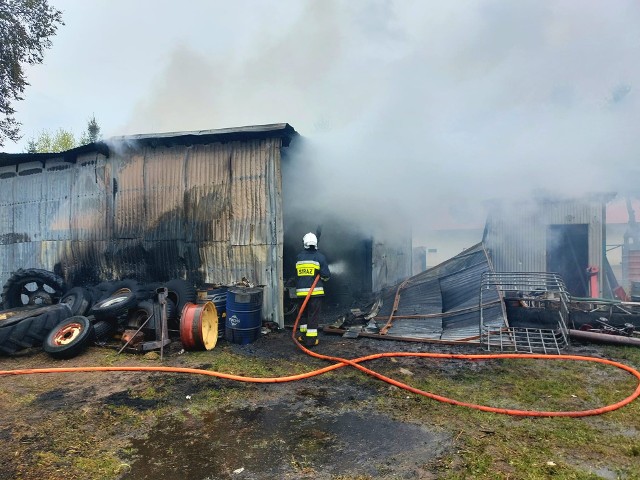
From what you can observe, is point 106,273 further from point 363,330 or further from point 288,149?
point 363,330

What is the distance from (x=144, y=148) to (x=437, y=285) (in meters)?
7.82

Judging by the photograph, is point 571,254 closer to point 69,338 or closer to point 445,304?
point 445,304

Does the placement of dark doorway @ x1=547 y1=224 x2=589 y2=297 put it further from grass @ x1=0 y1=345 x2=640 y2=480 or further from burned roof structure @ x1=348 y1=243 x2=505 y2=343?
grass @ x1=0 y1=345 x2=640 y2=480

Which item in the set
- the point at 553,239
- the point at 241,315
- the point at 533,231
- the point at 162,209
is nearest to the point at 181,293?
the point at 241,315

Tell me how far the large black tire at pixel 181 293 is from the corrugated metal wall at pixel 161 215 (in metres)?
0.84

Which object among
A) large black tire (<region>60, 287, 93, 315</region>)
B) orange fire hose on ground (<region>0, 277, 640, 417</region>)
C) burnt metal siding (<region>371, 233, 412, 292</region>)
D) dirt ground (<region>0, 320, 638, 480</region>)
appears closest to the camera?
dirt ground (<region>0, 320, 638, 480</region>)

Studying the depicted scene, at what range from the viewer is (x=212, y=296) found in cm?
750

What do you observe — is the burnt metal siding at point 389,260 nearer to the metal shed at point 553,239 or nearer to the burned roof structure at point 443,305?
the burned roof structure at point 443,305

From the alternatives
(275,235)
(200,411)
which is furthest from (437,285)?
(200,411)

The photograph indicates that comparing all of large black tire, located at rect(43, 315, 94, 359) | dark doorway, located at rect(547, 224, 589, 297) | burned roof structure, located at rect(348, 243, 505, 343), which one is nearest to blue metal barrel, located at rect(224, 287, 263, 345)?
large black tire, located at rect(43, 315, 94, 359)

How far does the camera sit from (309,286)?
21.9 ft

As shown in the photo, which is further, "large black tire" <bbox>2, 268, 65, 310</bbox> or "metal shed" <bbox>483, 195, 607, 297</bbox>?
"metal shed" <bbox>483, 195, 607, 297</bbox>

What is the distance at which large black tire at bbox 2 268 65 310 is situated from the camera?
352 inches

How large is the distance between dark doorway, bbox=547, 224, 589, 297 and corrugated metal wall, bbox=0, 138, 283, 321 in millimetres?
8883
